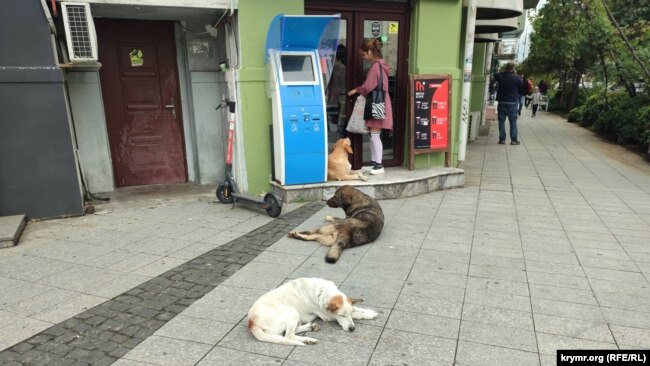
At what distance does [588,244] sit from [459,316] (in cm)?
246

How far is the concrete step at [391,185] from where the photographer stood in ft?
20.1

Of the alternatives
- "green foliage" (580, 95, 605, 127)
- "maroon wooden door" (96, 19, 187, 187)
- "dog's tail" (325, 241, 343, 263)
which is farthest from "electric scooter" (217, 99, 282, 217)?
"green foliage" (580, 95, 605, 127)

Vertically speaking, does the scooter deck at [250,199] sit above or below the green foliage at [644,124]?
below

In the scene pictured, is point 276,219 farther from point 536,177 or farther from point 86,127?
point 536,177

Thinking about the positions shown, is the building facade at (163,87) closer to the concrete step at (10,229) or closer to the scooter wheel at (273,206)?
the concrete step at (10,229)

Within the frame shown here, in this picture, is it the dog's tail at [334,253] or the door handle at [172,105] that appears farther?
the door handle at [172,105]

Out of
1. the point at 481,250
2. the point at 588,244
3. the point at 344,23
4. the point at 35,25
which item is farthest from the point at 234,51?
the point at 588,244

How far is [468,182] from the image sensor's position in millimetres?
7734

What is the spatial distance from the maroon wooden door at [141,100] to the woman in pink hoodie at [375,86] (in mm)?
2928

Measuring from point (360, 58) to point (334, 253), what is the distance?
12.4 feet

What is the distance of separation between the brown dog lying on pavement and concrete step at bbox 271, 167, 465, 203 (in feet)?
3.84

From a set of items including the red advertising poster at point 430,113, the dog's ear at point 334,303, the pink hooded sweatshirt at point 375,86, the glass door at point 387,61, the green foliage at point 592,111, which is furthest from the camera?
the green foliage at point 592,111

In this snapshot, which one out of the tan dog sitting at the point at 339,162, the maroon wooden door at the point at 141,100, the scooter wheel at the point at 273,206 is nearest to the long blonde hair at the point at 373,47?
the tan dog sitting at the point at 339,162

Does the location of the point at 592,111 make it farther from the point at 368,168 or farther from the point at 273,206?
the point at 273,206
